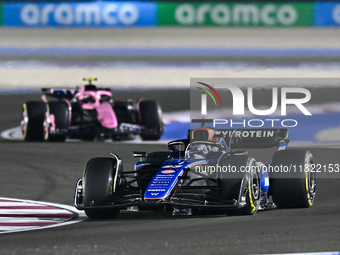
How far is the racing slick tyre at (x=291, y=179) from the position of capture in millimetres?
7254

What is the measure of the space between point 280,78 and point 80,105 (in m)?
7.85

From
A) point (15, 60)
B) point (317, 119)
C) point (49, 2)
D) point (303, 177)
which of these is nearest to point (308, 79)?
point (317, 119)

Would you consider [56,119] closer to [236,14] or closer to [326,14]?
[236,14]

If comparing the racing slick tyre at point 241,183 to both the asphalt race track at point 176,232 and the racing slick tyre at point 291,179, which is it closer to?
the asphalt race track at point 176,232

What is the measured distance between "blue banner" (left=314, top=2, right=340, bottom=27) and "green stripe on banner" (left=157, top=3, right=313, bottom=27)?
0.24 m

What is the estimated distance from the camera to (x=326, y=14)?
25.9 metres

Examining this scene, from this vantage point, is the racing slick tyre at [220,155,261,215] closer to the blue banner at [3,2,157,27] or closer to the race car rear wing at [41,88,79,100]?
the race car rear wing at [41,88,79,100]

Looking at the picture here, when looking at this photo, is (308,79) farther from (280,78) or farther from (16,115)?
(16,115)

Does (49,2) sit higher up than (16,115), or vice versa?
(49,2)

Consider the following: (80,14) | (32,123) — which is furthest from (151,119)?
(80,14)

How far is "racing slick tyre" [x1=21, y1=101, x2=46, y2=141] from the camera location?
12.5 meters

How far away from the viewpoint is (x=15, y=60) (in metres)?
22.4

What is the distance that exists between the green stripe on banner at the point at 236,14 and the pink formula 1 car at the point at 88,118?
14.0m

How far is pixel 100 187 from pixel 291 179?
194cm
